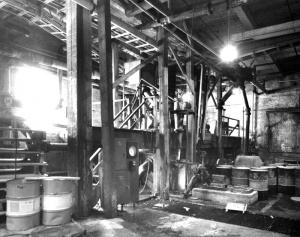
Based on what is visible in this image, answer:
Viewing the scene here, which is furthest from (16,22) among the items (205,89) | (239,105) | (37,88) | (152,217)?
(239,105)

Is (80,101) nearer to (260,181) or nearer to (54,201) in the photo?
(54,201)

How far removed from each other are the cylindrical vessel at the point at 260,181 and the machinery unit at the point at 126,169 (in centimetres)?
407

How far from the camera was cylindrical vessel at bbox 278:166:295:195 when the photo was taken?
29.3 ft

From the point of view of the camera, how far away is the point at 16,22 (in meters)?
10.2

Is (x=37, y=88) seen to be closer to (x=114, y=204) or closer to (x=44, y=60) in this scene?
(x=44, y=60)

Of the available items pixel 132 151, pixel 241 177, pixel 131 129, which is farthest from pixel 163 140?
pixel 241 177

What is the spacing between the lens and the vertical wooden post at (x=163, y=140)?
8125 millimetres

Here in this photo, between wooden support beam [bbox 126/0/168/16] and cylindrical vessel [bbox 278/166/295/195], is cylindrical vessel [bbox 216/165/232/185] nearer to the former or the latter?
cylindrical vessel [bbox 278/166/295/195]

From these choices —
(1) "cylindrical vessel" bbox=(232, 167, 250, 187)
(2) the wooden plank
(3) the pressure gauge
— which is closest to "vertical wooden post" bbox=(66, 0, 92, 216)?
(3) the pressure gauge

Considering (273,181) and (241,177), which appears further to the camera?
(273,181)

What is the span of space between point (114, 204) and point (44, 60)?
8303 mm

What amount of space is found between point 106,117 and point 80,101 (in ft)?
2.24

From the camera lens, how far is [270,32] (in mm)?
9609

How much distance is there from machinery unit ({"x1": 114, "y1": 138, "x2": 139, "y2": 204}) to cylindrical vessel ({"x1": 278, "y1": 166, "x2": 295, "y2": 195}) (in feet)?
18.8
